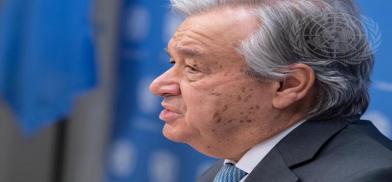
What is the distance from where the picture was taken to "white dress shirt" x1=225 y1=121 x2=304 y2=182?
1.56m

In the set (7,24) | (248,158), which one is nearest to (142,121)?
(7,24)

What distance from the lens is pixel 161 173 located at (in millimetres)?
3262

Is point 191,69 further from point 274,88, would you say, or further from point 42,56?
point 42,56

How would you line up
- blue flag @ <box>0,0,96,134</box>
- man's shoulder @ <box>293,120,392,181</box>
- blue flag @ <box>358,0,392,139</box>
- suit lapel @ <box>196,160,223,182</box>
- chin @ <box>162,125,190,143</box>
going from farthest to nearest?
blue flag @ <box>0,0,96,134</box> < blue flag @ <box>358,0,392,139</box> < suit lapel @ <box>196,160,223,182</box> < chin @ <box>162,125,190,143</box> < man's shoulder @ <box>293,120,392,181</box>

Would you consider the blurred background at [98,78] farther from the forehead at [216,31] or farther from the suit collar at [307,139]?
the suit collar at [307,139]

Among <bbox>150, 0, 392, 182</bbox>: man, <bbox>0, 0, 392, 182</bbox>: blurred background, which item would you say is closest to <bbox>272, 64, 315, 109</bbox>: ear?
<bbox>150, 0, 392, 182</bbox>: man

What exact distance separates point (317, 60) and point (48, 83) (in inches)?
70.6

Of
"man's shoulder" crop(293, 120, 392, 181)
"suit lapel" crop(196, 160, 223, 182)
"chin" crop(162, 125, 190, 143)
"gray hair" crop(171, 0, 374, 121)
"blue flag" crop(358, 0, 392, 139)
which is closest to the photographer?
"man's shoulder" crop(293, 120, 392, 181)

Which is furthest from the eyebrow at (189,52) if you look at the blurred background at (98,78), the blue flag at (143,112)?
the blue flag at (143,112)

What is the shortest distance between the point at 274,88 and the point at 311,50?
0.36 ft

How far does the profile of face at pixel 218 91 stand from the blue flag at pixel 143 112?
1370mm

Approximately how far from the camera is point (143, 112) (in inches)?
127

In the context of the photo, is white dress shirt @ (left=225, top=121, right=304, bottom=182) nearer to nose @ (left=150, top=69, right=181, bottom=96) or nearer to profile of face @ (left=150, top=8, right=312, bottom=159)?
profile of face @ (left=150, top=8, right=312, bottom=159)

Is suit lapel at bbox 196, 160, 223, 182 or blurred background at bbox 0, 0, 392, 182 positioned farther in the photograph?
blurred background at bbox 0, 0, 392, 182
